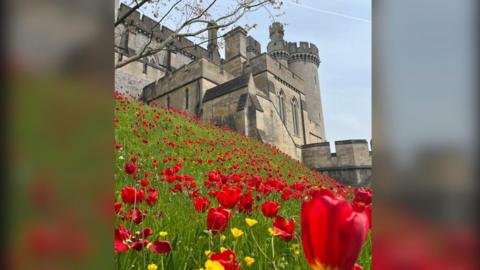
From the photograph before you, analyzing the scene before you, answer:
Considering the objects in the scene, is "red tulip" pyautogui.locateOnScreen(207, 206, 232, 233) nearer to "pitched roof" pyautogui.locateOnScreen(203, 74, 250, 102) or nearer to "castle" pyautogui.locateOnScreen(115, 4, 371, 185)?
"castle" pyautogui.locateOnScreen(115, 4, 371, 185)

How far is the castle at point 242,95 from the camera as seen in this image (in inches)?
664

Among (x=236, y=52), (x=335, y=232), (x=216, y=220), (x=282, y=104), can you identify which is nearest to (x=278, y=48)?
(x=236, y=52)

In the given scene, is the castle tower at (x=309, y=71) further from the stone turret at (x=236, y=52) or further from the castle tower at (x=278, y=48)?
the stone turret at (x=236, y=52)

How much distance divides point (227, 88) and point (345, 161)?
7463 millimetres

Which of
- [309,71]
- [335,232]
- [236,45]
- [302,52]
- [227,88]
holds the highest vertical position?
[302,52]

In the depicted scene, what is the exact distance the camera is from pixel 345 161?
19594 mm

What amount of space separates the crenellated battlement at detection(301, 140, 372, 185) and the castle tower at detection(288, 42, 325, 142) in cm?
1251

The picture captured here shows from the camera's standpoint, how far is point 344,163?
770 inches

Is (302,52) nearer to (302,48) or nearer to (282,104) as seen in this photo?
(302,48)

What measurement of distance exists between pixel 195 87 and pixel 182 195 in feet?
55.1
